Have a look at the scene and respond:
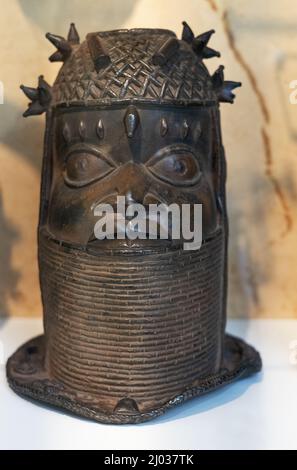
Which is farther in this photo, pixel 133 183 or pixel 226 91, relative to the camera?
pixel 226 91

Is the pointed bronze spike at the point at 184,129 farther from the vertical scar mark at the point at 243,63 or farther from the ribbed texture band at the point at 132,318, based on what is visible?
the vertical scar mark at the point at 243,63

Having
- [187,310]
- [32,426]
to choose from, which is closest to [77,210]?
[187,310]

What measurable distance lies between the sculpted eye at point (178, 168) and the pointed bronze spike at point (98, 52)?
0.20 meters

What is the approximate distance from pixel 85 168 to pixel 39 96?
0.19 metres

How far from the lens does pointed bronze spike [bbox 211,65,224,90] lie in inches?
43.6

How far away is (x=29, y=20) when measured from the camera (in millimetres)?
1371

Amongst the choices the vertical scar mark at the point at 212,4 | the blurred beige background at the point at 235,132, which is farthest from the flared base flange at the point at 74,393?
the vertical scar mark at the point at 212,4

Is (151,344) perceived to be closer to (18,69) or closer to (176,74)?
(176,74)

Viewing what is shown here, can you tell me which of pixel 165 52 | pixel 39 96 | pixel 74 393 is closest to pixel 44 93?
pixel 39 96

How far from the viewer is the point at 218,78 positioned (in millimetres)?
1112

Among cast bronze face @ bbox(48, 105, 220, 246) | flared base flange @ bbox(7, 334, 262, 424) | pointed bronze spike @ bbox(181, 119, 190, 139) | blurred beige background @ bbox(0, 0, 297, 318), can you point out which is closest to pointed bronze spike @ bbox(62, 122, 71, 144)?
cast bronze face @ bbox(48, 105, 220, 246)

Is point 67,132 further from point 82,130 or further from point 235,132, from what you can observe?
point 235,132

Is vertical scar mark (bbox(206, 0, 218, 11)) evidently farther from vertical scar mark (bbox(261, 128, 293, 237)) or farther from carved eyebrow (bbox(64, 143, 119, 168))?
carved eyebrow (bbox(64, 143, 119, 168))
